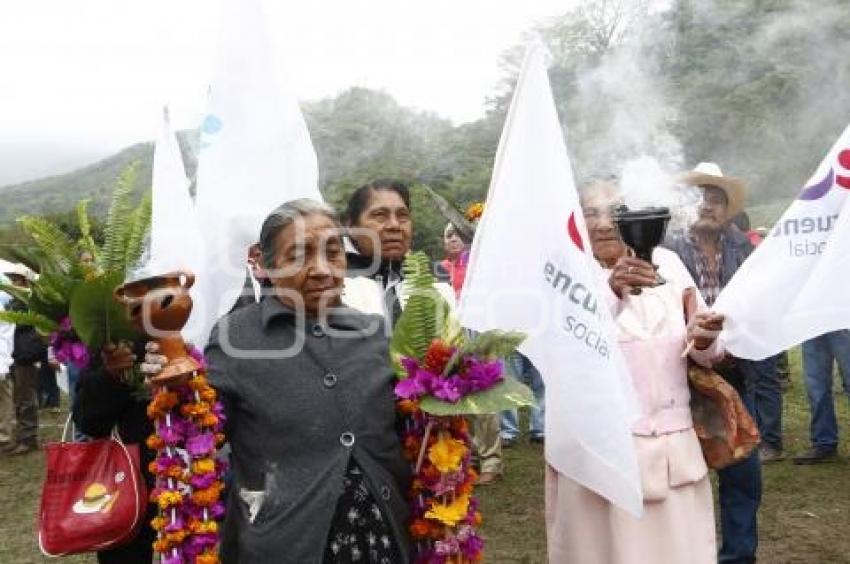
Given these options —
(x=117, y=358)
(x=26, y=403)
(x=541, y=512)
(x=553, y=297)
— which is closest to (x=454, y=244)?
(x=541, y=512)

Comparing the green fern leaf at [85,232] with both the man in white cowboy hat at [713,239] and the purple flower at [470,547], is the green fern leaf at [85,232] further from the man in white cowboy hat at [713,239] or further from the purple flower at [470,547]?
the man in white cowboy hat at [713,239]

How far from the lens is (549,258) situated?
2.86 m

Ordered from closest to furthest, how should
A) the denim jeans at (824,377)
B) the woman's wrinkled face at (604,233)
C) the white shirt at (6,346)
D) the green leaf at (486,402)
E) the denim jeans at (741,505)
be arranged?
→ the green leaf at (486,402), the woman's wrinkled face at (604,233), the denim jeans at (741,505), the denim jeans at (824,377), the white shirt at (6,346)

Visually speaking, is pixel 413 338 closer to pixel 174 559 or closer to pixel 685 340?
pixel 174 559

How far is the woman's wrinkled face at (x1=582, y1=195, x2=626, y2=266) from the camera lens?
127 inches

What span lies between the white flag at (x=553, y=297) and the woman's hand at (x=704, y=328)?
340mm

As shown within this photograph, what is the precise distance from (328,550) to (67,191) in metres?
71.9

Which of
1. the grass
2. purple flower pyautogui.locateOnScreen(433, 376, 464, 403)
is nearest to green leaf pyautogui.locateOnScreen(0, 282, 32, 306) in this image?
purple flower pyautogui.locateOnScreen(433, 376, 464, 403)

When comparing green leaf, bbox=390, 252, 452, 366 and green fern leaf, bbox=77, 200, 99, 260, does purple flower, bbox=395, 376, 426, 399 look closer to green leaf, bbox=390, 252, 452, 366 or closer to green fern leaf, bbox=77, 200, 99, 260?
green leaf, bbox=390, 252, 452, 366

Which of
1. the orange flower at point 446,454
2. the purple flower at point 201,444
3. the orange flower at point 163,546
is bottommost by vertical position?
the orange flower at point 163,546

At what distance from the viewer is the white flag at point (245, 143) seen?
407cm

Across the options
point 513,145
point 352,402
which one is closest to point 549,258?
point 513,145

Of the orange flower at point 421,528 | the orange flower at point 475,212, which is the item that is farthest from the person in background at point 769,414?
the orange flower at point 421,528

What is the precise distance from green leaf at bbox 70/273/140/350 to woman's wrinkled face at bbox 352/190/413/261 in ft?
4.33
